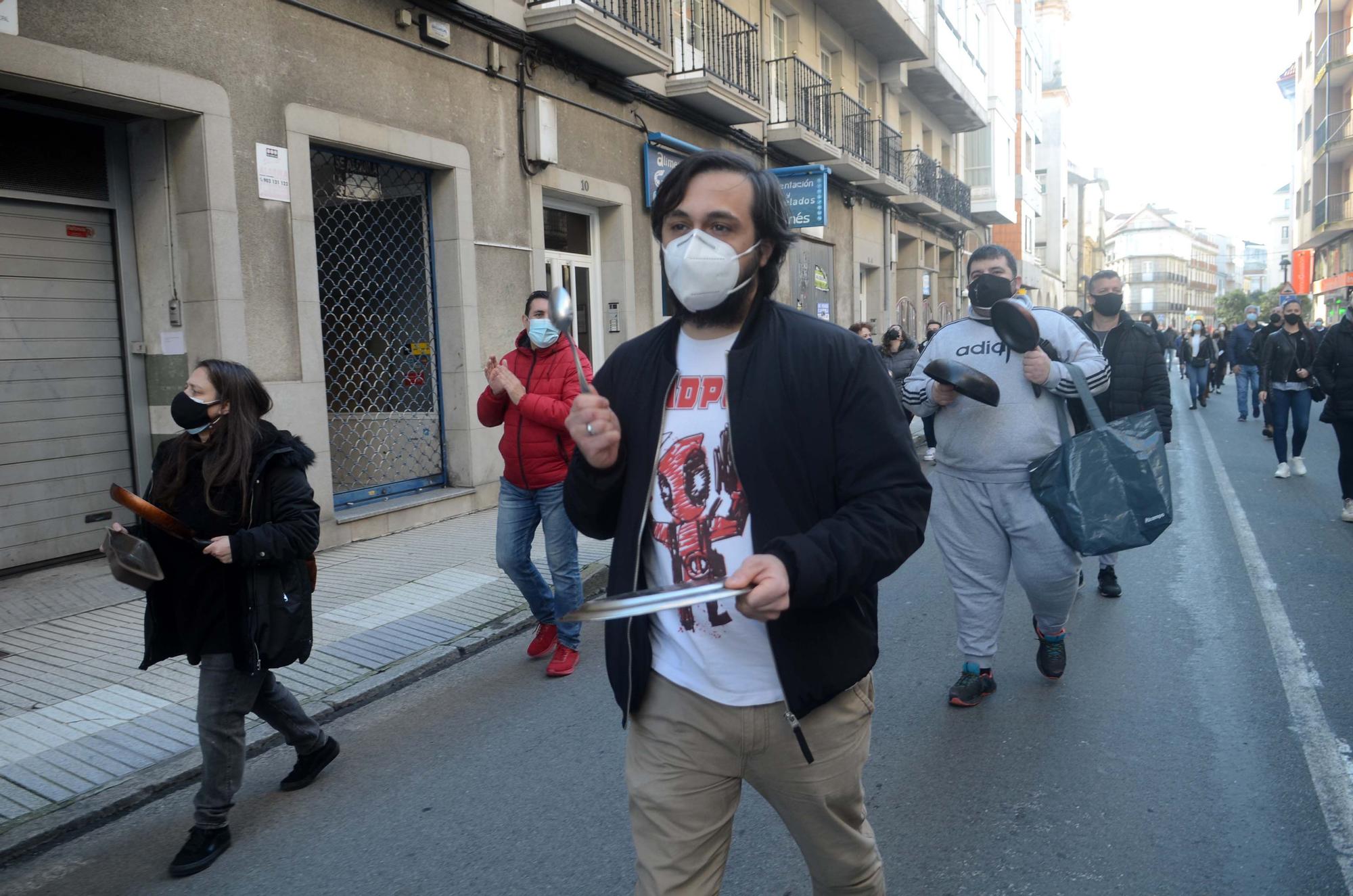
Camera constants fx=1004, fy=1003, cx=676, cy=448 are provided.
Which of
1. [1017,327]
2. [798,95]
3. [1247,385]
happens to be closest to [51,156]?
[1017,327]

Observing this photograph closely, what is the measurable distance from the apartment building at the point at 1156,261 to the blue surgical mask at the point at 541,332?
441 feet

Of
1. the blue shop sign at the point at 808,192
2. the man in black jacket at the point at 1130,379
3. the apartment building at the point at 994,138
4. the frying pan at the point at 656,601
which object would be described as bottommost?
the frying pan at the point at 656,601

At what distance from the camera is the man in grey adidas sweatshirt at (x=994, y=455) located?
4.15 metres

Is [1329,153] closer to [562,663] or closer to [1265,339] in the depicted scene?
[1265,339]

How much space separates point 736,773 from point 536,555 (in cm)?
569

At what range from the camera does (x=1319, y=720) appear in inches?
164

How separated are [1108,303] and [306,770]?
564 cm

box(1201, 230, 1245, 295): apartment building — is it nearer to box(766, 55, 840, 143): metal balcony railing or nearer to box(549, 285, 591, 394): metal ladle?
box(766, 55, 840, 143): metal balcony railing

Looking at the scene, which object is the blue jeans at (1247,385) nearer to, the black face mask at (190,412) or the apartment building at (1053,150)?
the black face mask at (190,412)

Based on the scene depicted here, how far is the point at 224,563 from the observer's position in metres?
3.21

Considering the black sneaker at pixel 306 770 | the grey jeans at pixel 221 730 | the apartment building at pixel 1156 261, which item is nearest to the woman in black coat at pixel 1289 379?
the black sneaker at pixel 306 770

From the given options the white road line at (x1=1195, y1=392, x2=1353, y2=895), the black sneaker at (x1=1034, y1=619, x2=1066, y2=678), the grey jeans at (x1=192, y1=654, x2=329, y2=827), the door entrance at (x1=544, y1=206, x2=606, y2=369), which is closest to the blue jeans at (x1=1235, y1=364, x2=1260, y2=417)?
the door entrance at (x1=544, y1=206, x2=606, y2=369)

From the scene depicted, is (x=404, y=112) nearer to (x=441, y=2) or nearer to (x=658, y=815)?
(x=441, y=2)

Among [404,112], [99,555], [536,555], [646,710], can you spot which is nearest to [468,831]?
[646,710]
